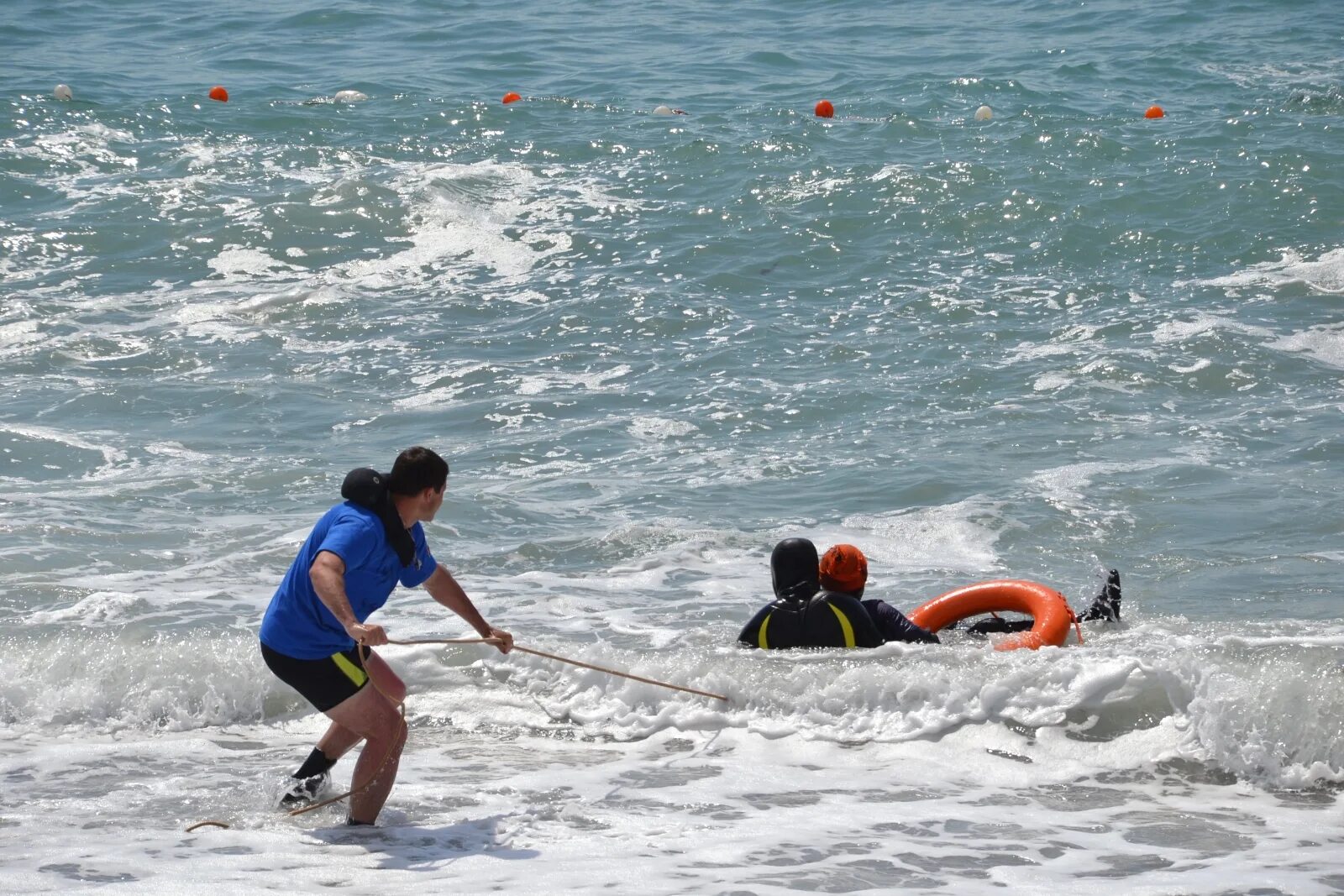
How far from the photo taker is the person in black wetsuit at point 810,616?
6.86 meters

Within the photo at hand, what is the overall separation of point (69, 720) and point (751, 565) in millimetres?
3889

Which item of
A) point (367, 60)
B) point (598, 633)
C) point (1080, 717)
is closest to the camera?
point (1080, 717)

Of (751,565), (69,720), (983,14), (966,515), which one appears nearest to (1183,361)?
(966,515)

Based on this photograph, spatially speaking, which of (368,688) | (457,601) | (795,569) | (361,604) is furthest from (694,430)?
(361,604)

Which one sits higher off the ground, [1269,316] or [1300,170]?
[1300,170]

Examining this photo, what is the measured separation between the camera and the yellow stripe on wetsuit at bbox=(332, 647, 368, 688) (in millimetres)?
5293

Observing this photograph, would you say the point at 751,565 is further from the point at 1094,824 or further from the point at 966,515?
the point at 1094,824

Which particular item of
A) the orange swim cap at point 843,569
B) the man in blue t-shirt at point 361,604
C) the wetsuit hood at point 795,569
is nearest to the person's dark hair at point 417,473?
the man in blue t-shirt at point 361,604

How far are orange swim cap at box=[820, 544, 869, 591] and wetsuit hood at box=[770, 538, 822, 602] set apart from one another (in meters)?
0.06

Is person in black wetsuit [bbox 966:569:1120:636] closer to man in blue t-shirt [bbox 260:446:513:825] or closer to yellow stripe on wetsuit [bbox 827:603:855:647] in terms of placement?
yellow stripe on wetsuit [bbox 827:603:855:647]

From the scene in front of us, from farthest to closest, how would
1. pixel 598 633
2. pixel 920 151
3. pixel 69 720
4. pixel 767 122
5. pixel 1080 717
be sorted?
pixel 767 122 < pixel 920 151 < pixel 598 633 < pixel 69 720 < pixel 1080 717

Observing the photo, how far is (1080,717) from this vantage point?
255 inches

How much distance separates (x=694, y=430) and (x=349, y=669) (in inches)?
250

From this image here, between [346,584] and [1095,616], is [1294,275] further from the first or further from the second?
[346,584]
